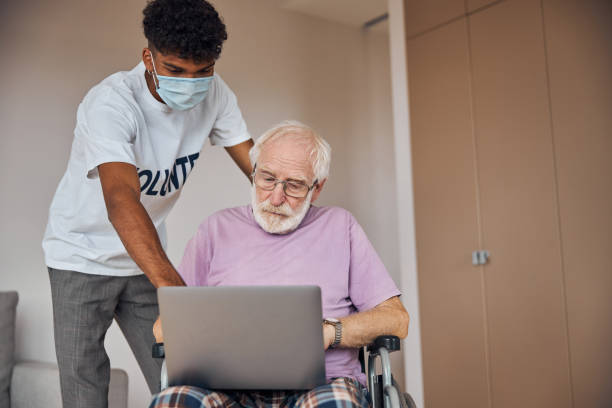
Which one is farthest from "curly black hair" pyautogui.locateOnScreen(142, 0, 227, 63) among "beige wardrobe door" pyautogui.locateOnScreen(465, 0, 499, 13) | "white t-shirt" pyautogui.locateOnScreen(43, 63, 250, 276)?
"beige wardrobe door" pyautogui.locateOnScreen(465, 0, 499, 13)

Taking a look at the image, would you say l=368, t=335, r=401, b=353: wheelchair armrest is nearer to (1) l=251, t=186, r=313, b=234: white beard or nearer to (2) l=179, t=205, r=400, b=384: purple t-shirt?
(2) l=179, t=205, r=400, b=384: purple t-shirt

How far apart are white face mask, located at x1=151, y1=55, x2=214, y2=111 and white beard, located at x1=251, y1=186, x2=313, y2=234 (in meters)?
0.35

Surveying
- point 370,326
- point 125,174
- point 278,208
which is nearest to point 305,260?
point 278,208

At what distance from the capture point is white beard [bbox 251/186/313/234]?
1.54m

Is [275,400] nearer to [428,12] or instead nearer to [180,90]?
[180,90]

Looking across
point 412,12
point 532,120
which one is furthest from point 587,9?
point 412,12

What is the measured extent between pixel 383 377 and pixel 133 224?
27.6 inches

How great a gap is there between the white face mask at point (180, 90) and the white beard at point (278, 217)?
350 millimetres

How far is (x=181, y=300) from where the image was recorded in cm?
108

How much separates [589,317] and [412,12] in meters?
1.96

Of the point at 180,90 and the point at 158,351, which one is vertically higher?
the point at 180,90

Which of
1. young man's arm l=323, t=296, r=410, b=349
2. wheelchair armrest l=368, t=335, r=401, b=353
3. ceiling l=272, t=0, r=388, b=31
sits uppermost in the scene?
ceiling l=272, t=0, r=388, b=31

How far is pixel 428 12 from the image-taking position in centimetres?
313

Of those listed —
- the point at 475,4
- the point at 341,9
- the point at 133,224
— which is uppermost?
the point at 341,9
